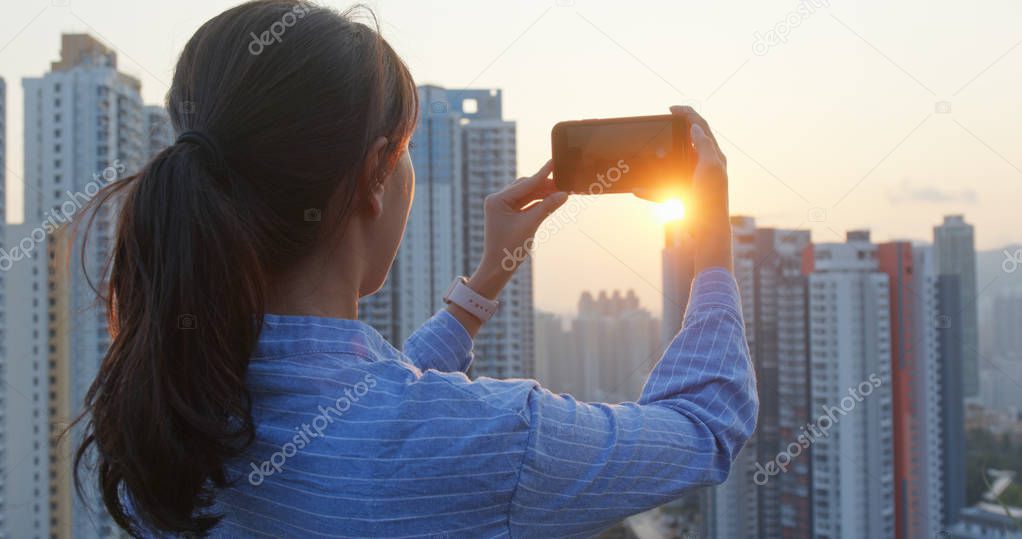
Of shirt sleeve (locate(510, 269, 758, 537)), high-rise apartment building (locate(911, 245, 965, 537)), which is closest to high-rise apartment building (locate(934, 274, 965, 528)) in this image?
high-rise apartment building (locate(911, 245, 965, 537))

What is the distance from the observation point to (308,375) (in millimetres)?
478

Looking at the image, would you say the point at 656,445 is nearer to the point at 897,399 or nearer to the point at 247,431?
the point at 247,431

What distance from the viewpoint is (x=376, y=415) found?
459 millimetres

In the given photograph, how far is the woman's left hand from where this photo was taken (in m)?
0.73

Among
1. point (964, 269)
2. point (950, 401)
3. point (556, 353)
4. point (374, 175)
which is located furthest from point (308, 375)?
point (964, 269)

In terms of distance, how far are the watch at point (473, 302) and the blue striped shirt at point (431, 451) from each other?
280mm

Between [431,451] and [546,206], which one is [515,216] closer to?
[546,206]

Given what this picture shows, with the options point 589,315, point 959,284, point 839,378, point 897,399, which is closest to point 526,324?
point 589,315

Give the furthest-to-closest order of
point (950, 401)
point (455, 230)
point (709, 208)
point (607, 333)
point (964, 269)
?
1. point (964, 269)
2. point (950, 401)
3. point (607, 333)
4. point (455, 230)
5. point (709, 208)

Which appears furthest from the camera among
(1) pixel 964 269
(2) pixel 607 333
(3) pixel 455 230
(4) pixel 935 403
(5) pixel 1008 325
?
(5) pixel 1008 325

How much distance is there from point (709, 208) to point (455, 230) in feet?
16.8

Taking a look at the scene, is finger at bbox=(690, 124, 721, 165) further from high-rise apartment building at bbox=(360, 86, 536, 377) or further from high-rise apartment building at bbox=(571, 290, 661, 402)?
high-rise apartment building at bbox=(571, 290, 661, 402)

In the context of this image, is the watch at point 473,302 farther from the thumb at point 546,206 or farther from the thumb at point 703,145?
the thumb at point 703,145

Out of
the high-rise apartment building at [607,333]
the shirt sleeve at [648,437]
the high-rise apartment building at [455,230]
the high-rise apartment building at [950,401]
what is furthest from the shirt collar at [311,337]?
the high-rise apartment building at [950,401]
